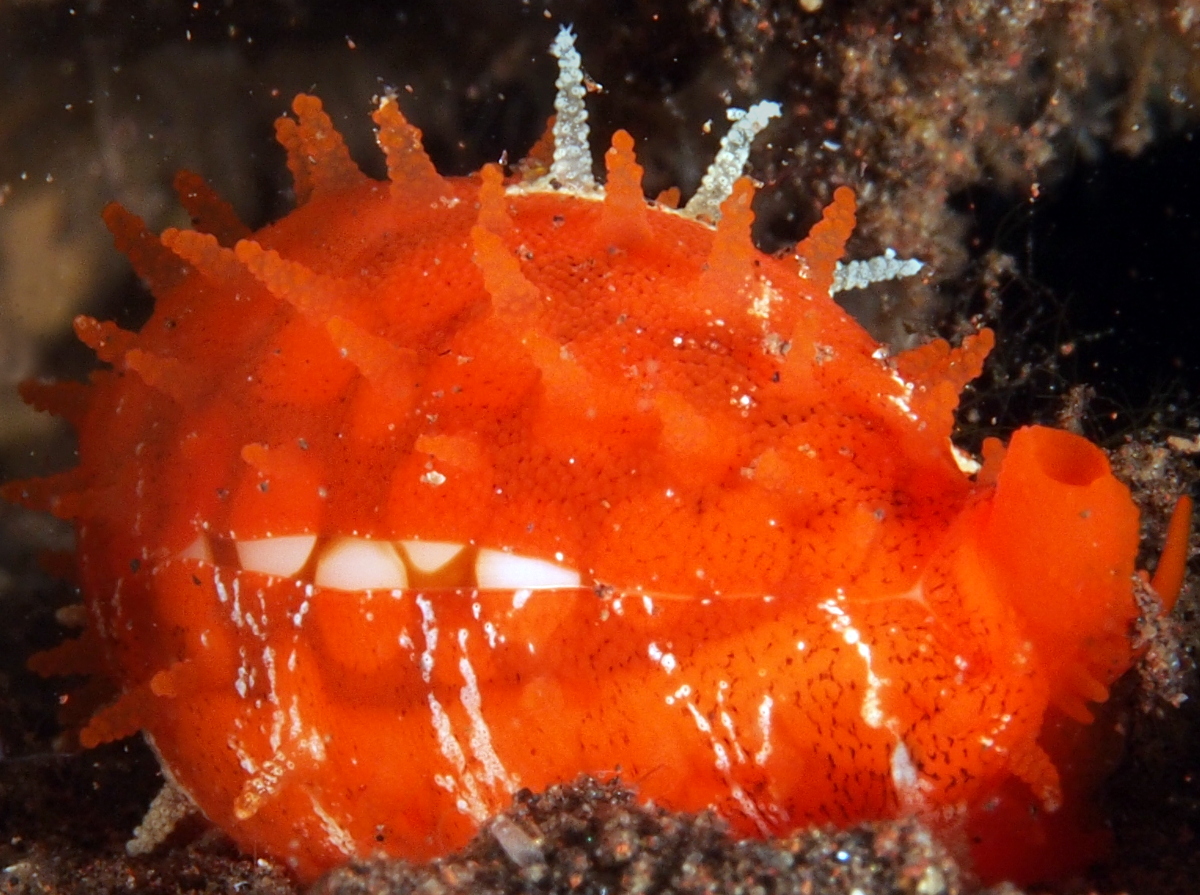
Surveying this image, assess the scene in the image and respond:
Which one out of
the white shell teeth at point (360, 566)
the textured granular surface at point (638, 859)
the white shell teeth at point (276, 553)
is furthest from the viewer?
the white shell teeth at point (276, 553)

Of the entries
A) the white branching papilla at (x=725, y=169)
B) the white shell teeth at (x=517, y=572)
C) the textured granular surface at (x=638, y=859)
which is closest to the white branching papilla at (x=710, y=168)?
the white branching papilla at (x=725, y=169)

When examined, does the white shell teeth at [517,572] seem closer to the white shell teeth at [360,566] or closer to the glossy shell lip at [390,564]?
the glossy shell lip at [390,564]

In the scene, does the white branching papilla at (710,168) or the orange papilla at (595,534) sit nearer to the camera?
the orange papilla at (595,534)

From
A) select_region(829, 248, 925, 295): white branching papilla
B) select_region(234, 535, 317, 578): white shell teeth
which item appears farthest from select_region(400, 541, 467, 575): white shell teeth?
select_region(829, 248, 925, 295): white branching papilla

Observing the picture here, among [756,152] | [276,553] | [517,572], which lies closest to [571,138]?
[756,152]

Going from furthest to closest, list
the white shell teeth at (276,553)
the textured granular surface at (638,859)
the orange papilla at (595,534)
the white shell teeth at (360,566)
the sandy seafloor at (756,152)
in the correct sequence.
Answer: the sandy seafloor at (756,152) < the white shell teeth at (276,553) < the white shell teeth at (360,566) < the orange papilla at (595,534) < the textured granular surface at (638,859)

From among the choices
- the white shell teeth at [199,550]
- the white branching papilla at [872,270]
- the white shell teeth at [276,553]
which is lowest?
the white shell teeth at [276,553]

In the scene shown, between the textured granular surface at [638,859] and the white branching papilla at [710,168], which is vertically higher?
the white branching papilla at [710,168]

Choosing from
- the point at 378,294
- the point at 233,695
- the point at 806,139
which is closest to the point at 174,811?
the point at 233,695
